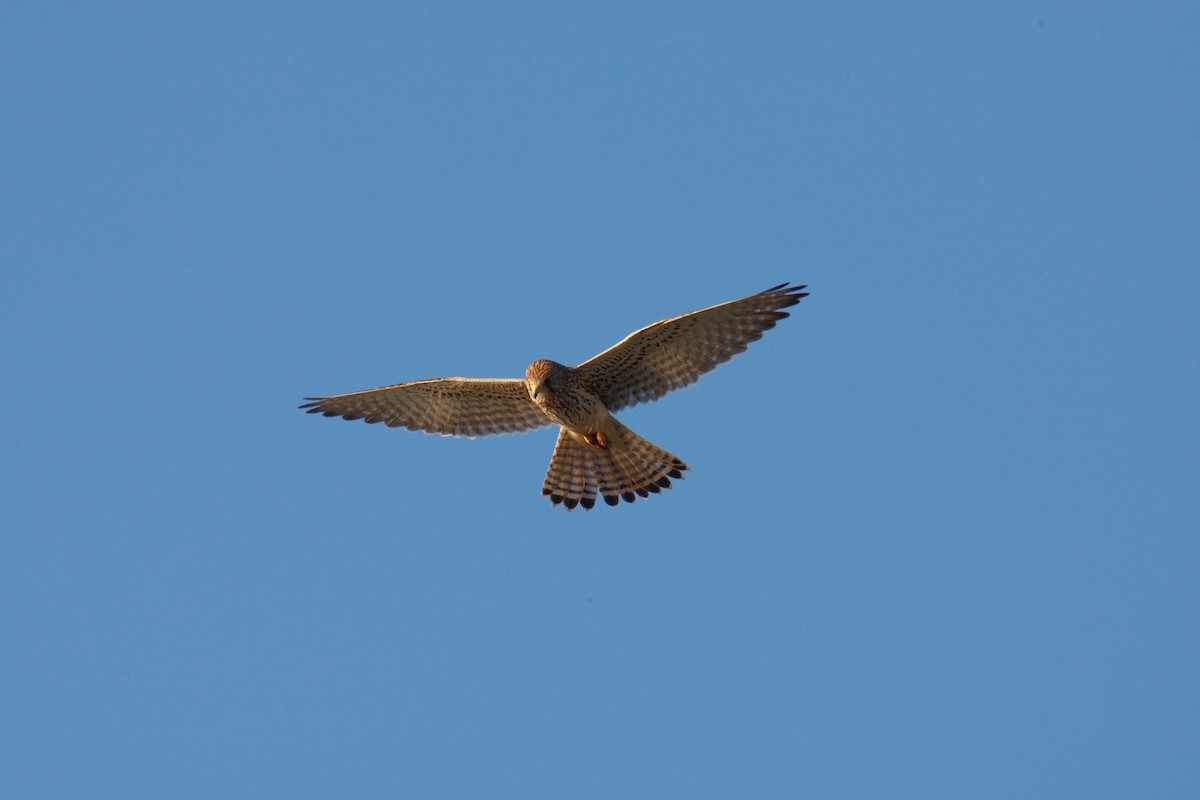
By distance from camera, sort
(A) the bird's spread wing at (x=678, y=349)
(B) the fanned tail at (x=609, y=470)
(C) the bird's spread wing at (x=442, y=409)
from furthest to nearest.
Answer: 1. (C) the bird's spread wing at (x=442, y=409)
2. (B) the fanned tail at (x=609, y=470)
3. (A) the bird's spread wing at (x=678, y=349)

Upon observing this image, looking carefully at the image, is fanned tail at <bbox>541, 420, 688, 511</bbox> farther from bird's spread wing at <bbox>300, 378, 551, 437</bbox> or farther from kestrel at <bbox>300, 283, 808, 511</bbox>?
bird's spread wing at <bbox>300, 378, 551, 437</bbox>

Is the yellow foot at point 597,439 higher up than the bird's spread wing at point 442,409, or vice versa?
the bird's spread wing at point 442,409

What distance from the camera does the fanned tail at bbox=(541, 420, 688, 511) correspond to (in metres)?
14.1

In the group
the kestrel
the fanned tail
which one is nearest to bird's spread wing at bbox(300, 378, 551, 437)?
the kestrel

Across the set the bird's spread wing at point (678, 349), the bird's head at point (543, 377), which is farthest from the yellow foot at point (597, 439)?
the bird's head at point (543, 377)

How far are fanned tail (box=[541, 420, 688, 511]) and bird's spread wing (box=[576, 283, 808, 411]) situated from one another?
15.1 inches

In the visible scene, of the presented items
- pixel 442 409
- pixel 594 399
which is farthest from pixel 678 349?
pixel 442 409

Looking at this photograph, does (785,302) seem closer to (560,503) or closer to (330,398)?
(560,503)

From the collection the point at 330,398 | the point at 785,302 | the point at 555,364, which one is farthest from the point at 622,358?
the point at 330,398

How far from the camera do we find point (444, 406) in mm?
14719

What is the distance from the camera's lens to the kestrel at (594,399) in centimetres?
1334

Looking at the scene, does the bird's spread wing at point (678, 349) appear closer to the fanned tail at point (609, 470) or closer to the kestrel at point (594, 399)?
the kestrel at point (594, 399)

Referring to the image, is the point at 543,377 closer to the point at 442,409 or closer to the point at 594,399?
the point at 594,399

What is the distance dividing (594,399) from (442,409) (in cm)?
169
